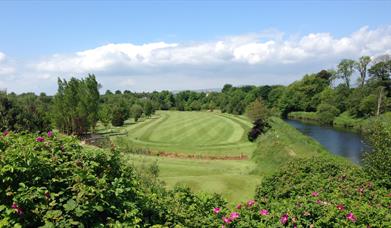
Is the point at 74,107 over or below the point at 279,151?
over

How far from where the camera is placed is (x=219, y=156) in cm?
3953

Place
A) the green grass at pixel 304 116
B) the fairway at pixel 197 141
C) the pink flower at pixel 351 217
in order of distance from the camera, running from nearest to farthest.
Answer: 1. the pink flower at pixel 351 217
2. the fairway at pixel 197 141
3. the green grass at pixel 304 116

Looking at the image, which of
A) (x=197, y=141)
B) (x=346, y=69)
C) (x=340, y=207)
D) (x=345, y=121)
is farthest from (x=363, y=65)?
(x=340, y=207)

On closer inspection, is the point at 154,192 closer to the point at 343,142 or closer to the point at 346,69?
the point at 343,142

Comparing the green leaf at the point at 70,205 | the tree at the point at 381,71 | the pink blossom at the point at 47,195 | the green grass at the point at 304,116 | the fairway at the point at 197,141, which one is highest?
the tree at the point at 381,71

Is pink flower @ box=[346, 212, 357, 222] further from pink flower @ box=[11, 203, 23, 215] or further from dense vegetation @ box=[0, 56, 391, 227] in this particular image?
pink flower @ box=[11, 203, 23, 215]

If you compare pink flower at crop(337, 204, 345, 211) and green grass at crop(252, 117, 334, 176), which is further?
green grass at crop(252, 117, 334, 176)

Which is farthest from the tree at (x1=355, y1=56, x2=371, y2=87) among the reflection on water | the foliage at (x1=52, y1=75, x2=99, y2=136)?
the foliage at (x1=52, y1=75, x2=99, y2=136)

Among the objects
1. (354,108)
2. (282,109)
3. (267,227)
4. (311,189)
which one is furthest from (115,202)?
(282,109)

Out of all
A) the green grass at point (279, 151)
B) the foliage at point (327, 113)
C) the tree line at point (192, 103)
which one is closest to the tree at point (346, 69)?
the tree line at point (192, 103)

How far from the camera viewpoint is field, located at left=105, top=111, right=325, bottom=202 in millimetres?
20297

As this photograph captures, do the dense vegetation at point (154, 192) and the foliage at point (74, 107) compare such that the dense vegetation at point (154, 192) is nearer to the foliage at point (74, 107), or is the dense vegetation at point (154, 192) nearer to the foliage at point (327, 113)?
the foliage at point (74, 107)

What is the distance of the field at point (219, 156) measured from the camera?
66.6ft

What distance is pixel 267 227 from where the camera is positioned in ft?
20.7
